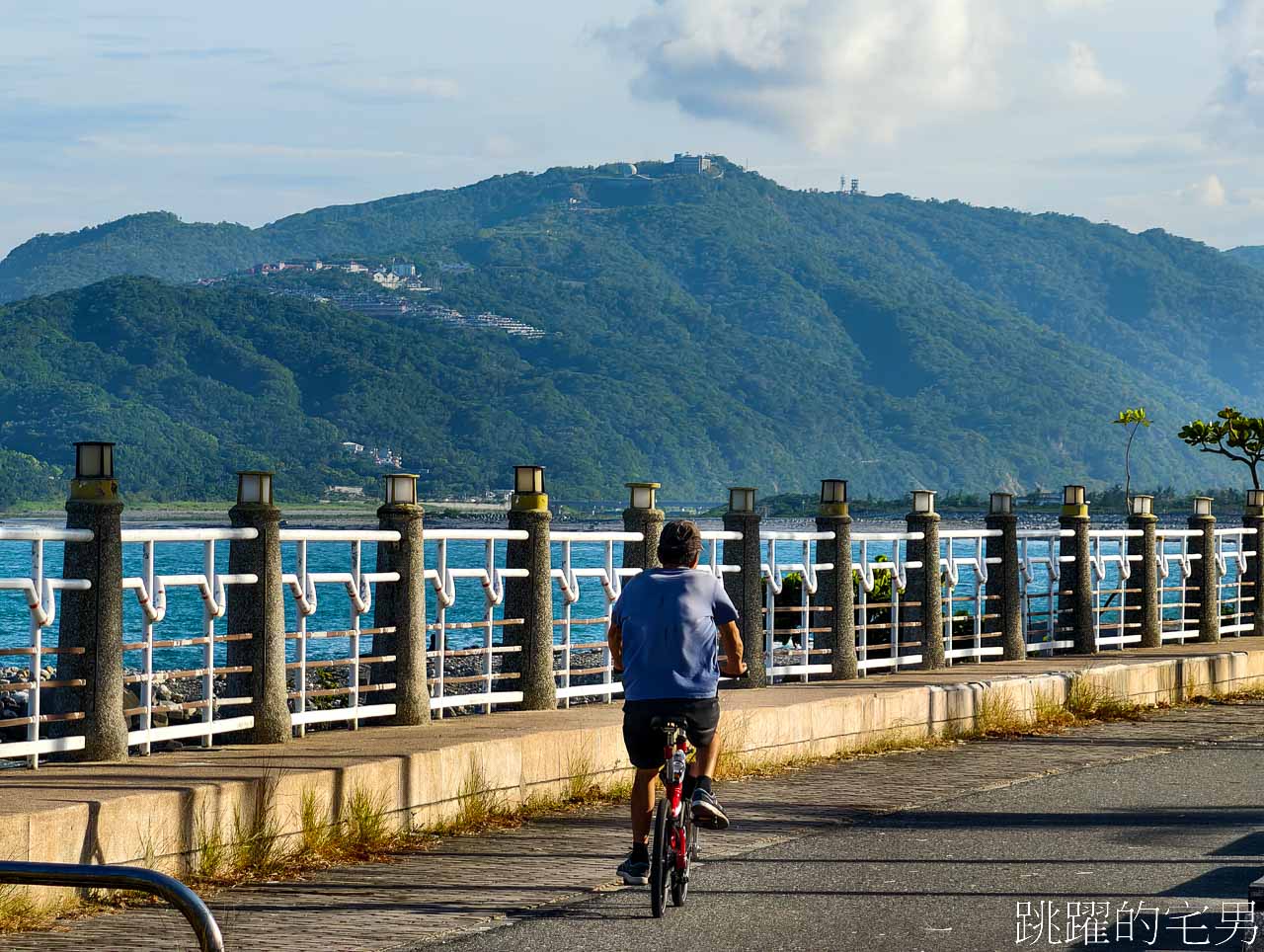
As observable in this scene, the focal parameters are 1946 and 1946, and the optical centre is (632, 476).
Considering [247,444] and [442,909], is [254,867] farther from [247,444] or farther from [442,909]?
[247,444]

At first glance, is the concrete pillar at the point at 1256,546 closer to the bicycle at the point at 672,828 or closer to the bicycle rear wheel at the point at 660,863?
the bicycle at the point at 672,828

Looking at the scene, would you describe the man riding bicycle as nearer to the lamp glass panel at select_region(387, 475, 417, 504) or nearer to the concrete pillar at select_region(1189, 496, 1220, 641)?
the lamp glass panel at select_region(387, 475, 417, 504)

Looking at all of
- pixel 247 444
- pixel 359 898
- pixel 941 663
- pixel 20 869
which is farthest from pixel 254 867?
pixel 247 444

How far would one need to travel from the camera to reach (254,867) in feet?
29.1

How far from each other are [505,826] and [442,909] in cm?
241

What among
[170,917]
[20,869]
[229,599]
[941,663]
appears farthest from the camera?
[941,663]

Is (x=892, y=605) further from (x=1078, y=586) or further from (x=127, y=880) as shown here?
(x=127, y=880)

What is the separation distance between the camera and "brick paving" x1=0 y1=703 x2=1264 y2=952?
753cm

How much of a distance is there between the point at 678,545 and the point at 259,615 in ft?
9.73

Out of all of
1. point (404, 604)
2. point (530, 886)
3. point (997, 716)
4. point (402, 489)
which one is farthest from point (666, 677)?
point (997, 716)

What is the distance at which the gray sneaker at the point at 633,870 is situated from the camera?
8453mm

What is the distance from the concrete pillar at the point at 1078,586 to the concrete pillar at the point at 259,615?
12535mm

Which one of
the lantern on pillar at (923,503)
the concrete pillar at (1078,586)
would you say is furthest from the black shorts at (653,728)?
the concrete pillar at (1078,586)

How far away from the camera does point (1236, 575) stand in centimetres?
2738
